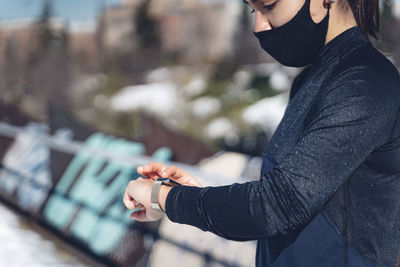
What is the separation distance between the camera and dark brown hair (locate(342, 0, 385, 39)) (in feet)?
3.43

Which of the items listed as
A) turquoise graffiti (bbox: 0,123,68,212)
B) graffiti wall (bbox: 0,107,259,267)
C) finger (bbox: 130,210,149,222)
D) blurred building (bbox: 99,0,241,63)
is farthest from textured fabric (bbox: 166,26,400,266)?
blurred building (bbox: 99,0,241,63)

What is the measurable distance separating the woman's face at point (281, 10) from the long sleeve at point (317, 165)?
0.57 ft

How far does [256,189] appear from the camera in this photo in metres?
0.91

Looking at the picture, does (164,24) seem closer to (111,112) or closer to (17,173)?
(111,112)

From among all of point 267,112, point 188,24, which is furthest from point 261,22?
point 188,24

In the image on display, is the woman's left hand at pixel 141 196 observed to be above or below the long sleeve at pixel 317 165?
below

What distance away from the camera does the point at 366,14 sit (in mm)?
1071

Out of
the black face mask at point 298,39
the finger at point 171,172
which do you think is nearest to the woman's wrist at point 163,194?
the finger at point 171,172

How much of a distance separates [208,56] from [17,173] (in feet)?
11.5

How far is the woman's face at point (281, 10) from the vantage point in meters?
0.99

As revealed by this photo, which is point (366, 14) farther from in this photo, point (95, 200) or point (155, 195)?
point (95, 200)

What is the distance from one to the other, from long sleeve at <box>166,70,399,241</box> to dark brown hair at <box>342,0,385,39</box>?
22 centimetres

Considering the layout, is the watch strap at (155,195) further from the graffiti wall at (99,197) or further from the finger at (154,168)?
the graffiti wall at (99,197)

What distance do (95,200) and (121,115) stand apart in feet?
12.6
